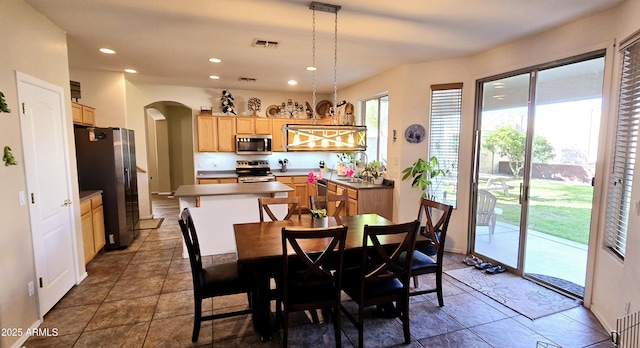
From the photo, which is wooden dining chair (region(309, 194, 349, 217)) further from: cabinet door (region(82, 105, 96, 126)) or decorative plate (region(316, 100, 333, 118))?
decorative plate (region(316, 100, 333, 118))

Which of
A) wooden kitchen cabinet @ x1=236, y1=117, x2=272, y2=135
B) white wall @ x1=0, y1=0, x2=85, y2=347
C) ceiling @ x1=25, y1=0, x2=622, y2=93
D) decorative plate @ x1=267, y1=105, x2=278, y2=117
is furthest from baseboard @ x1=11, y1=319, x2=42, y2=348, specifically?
decorative plate @ x1=267, y1=105, x2=278, y2=117

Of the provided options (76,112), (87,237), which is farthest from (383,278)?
(76,112)

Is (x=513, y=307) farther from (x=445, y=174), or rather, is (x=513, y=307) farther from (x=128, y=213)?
(x=128, y=213)

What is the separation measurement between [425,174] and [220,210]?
291 centimetres

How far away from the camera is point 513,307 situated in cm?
288

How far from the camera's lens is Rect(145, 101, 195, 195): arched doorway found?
9320 millimetres

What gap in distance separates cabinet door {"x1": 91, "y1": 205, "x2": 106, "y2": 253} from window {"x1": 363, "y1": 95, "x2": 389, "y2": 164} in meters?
4.42

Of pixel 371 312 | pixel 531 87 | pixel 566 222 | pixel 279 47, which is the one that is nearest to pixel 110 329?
pixel 371 312

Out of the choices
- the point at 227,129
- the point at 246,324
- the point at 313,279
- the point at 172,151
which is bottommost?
the point at 246,324

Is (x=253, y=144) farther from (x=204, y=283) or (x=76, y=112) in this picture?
(x=204, y=283)

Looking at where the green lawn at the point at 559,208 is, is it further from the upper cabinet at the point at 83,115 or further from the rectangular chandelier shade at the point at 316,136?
the upper cabinet at the point at 83,115

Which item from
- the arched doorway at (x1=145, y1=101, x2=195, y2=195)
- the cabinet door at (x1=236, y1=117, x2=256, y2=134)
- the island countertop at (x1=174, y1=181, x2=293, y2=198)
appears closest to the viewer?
the island countertop at (x1=174, y1=181, x2=293, y2=198)

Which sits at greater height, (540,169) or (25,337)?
(540,169)

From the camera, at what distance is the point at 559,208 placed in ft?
10.6
